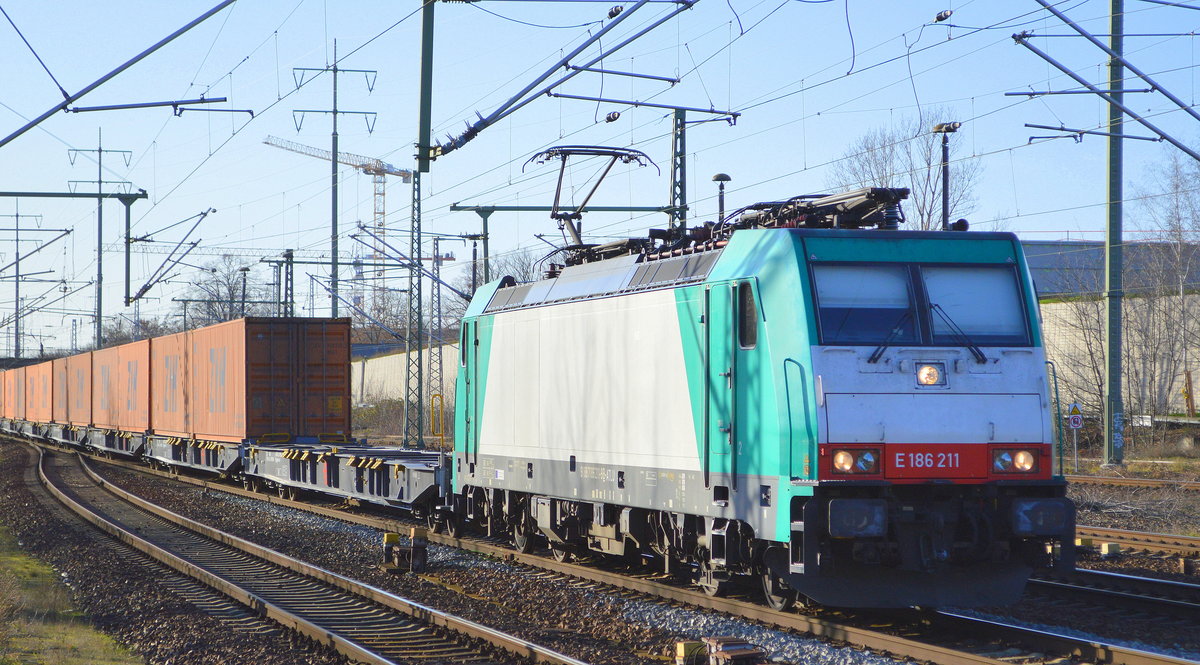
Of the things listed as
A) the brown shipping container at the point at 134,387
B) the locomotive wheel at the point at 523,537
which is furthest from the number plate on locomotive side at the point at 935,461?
the brown shipping container at the point at 134,387

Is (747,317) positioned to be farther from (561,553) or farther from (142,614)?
(142,614)

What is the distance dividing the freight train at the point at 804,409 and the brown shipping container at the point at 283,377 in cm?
1280

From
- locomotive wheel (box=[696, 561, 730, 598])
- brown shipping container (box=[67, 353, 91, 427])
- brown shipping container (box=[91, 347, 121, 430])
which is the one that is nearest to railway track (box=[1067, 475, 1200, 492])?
locomotive wheel (box=[696, 561, 730, 598])

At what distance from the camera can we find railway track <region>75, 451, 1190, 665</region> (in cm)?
856

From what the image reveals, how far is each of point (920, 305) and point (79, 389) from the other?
40763 mm

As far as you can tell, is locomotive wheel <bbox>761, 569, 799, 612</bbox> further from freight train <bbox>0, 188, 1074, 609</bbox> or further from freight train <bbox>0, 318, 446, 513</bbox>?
freight train <bbox>0, 318, 446, 513</bbox>

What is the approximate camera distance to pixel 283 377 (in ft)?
84.8

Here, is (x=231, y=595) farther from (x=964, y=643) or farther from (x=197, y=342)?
(x=197, y=342)

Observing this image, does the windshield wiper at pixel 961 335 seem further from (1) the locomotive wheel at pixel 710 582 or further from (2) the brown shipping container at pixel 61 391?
(2) the brown shipping container at pixel 61 391

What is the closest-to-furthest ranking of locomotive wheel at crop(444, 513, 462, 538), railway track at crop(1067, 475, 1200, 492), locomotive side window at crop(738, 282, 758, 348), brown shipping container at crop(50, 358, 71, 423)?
locomotive side window at crop(738, 282, 758, 348) < locomotive wheel at crop(444, 513, 462, 538) < railway track at crop(1067, 475, 1200, 492) < brown shipping container at crop(50, 358, 71, 423)

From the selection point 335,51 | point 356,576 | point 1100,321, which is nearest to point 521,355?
point 356,576

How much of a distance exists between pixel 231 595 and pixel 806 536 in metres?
6.96

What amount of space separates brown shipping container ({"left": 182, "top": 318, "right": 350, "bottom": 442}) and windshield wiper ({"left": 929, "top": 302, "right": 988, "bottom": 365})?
18.1 m

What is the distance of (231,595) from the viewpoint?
13.1 m
